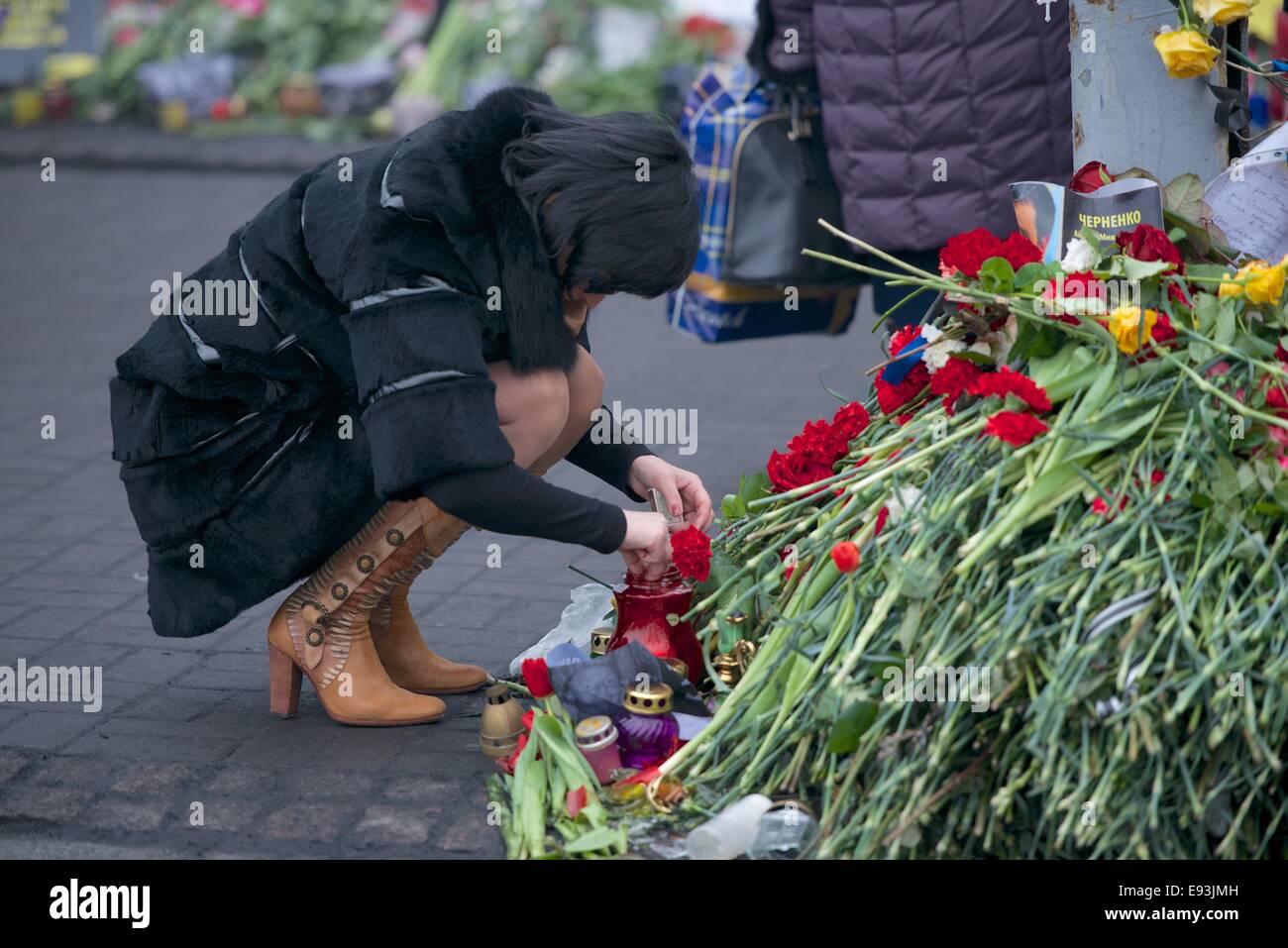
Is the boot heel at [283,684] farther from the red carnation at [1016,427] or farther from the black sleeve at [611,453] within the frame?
the red carnation at [1016,427]

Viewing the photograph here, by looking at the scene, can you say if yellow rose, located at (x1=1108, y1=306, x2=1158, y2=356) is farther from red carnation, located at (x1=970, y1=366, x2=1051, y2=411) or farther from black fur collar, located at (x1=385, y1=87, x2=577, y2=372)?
black fur collar, located at (x1=385, y1=87, x2=577, y2=372)

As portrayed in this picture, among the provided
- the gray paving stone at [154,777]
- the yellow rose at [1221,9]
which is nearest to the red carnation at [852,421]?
the yellow rose at [1221,9]

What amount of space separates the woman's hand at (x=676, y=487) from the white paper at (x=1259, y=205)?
99 centimetres

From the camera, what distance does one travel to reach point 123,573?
12.7ft

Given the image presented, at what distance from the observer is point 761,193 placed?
3.84m

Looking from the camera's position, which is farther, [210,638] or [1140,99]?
[210,638]

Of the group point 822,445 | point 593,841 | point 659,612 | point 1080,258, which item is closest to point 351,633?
point 659,612

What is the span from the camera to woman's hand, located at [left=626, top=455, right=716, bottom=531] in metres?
2.97

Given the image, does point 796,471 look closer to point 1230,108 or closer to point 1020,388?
point 1020,388

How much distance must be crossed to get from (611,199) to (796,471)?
0.56 metres

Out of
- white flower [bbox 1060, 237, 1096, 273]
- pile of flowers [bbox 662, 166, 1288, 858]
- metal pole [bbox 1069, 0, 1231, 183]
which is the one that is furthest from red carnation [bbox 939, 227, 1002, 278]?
metal pole [bbox 1069, 0, 1231, 183]

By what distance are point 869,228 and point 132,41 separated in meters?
8.07

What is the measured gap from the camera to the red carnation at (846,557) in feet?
7.93

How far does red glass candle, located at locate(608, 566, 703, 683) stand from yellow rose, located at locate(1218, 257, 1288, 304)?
3.25 ft
